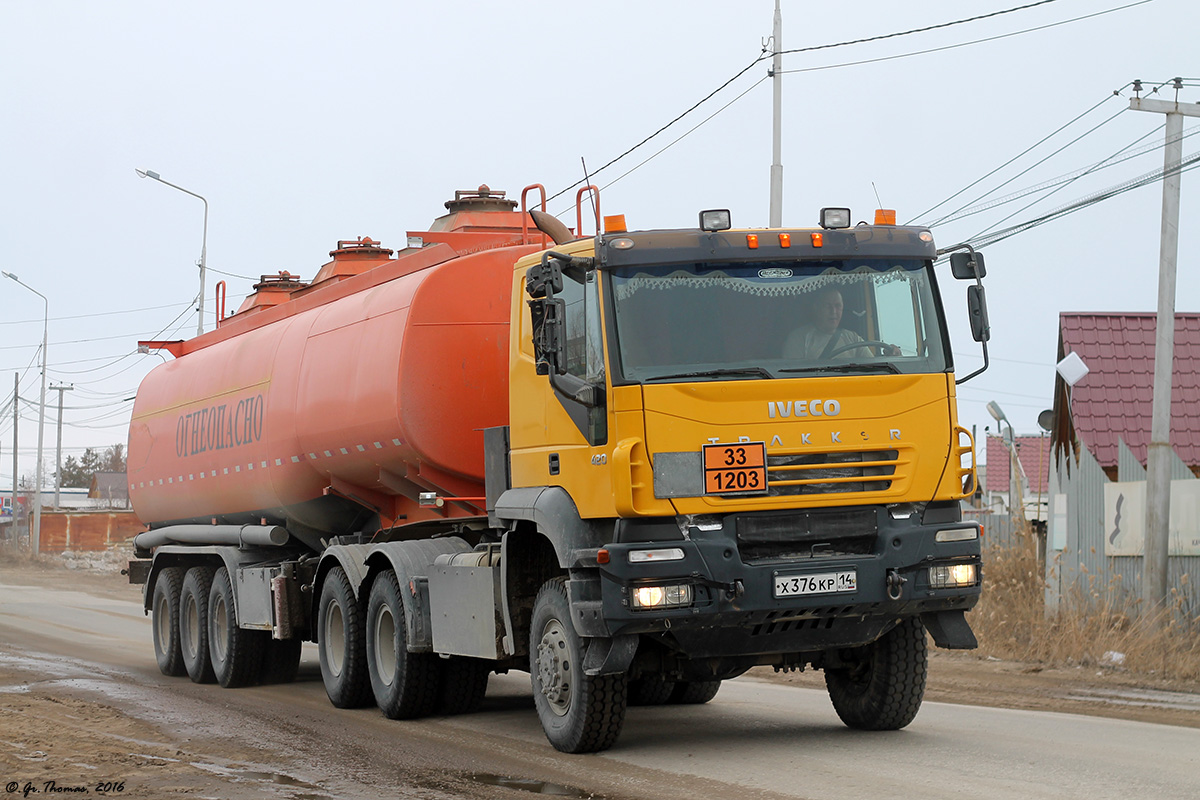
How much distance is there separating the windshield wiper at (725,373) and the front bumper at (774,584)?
0.82 m

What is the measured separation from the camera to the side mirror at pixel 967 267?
907cm

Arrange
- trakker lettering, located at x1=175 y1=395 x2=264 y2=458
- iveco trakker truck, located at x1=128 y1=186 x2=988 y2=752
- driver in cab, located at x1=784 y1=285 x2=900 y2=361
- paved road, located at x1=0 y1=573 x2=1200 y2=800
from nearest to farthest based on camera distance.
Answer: paved road, located at x1=0 y1=573 x2=1200 y2=800, iveco trakker truck, located at x1=128 y1=186 x2=988 y2=752, driver in cab, located at x1=784 y1=285 x2=900 y2=361, trakker lettering, located at x1=175 y1=395 x2=264 y2=458

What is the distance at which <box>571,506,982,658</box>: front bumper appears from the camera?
830 centimetres

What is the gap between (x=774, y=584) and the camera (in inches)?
331

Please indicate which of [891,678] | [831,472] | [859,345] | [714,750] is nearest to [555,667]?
[714,750]

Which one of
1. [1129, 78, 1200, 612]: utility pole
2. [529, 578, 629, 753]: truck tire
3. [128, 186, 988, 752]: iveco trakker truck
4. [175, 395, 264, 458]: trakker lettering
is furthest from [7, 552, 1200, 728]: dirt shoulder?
[175, 395, 264, 458]: trakker lettering

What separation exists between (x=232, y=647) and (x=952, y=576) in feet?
28.2

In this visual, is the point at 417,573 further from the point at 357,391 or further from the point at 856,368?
the point at 856,368

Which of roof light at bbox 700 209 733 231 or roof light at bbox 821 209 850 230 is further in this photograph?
roof light at bbox 821 209 850 230

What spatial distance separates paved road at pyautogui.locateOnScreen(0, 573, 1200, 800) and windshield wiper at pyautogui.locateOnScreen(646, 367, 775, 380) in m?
2.24

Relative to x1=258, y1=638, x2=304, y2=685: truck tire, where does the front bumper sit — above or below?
above

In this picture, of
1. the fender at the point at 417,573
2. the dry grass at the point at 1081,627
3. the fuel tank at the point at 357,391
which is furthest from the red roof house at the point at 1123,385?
the fender at the point at 417,573

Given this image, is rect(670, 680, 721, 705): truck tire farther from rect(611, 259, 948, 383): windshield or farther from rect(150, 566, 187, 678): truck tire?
rect(150, 566, 187, 678): truck tire

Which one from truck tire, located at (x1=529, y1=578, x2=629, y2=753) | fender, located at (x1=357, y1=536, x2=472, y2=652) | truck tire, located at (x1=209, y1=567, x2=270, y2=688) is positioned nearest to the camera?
truck tire, located at (x1=529, y1=578, x2=629, y2=753)
